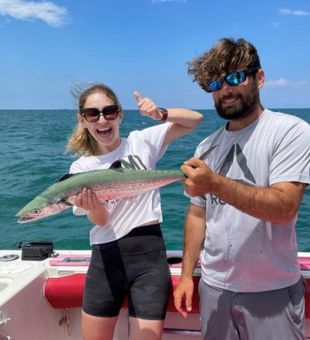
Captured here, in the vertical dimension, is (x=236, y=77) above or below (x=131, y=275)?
above

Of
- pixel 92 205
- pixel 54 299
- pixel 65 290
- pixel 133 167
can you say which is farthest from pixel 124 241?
pixel 54 299

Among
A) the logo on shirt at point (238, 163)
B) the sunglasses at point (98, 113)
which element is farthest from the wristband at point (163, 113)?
the logo on shirt at point (238, 163)

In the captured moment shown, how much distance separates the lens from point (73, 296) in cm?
336

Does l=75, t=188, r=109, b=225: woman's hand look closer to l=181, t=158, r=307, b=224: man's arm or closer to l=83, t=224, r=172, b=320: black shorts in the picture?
l=83, t=224, r=172, b=320: black shorts

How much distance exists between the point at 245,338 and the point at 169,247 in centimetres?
538

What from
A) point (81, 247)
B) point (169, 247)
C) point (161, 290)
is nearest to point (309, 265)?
point (161, 290)

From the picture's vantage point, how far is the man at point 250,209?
2.21m

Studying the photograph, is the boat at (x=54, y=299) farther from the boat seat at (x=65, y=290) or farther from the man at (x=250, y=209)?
the man at (x=250, y=209)

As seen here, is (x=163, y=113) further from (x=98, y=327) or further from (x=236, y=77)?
(x=98, y=327)

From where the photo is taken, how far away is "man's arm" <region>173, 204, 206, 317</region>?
2.77 m

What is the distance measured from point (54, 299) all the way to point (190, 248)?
122 cm

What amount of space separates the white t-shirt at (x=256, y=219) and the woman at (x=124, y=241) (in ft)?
1.37

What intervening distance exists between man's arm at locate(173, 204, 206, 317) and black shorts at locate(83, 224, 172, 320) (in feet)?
0.34

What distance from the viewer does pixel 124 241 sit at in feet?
9.29
